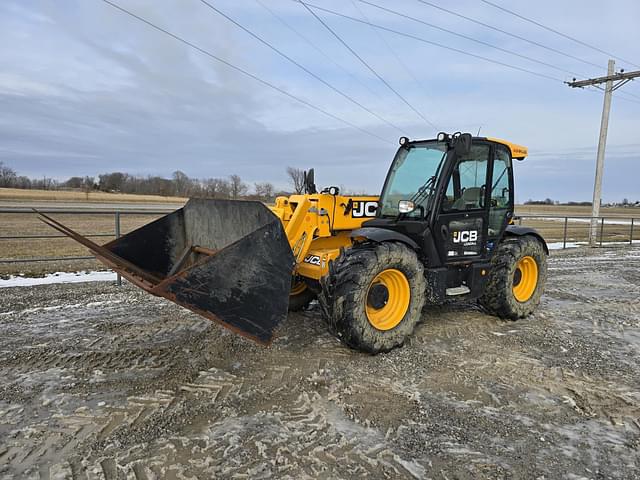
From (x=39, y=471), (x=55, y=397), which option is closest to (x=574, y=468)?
(x=39, y=471)

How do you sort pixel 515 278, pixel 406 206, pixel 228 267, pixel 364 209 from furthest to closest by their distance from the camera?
pixel 515 278, pixel 364 209, pixel 406 206, pixel 228 267

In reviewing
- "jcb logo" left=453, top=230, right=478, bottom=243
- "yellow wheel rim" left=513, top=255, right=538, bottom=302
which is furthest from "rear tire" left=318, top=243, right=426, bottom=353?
"yellow wheel rim" left=513, top=255, right=538, bottom=302

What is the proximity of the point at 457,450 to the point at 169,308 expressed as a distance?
434 cm

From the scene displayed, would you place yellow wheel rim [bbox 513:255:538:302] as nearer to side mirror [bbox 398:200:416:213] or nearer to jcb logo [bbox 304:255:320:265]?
side mirror [bbox 398:200:416:213]

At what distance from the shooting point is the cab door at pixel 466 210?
5.04m

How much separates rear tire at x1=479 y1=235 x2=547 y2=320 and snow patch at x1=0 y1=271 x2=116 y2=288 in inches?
254

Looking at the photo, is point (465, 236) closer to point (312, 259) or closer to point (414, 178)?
point (414, 178)

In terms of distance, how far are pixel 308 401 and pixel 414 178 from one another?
2.90 meters

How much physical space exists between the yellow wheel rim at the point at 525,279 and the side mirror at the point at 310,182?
314cm

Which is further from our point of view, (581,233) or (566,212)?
(566,212)

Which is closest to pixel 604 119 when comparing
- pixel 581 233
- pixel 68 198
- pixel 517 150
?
pixel 581 233

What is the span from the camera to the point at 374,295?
4.46 metres

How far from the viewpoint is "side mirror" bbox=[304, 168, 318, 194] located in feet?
16.8

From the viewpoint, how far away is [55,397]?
348cm
